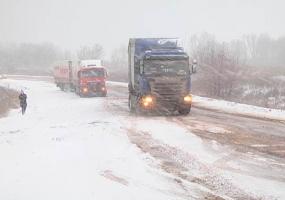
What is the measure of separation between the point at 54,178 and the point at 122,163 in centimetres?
218

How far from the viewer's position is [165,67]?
85.5ft

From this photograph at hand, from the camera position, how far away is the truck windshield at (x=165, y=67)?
26031 mm

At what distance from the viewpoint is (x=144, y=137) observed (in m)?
19.2

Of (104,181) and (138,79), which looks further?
(138,79)

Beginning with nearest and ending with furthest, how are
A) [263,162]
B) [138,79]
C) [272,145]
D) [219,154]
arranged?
[263,162]
[219,154]
[272,145]
[138,79]

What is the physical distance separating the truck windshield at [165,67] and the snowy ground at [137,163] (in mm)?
3871

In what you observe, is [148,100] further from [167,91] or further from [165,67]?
[165,67]

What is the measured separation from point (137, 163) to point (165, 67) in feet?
40.4

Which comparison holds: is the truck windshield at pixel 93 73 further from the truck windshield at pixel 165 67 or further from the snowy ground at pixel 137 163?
the snowy ground at pixel 137 163

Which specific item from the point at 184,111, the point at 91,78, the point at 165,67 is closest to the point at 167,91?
Result: the point at 165,67

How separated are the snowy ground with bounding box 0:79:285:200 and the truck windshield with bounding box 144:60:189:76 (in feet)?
12.7

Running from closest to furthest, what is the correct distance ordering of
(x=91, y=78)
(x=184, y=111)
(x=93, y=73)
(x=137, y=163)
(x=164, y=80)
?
(x=137, y=163) < (x=164, y=80) < (x=184, y=111) < (x=91, y=78) < (x=93, y=73)


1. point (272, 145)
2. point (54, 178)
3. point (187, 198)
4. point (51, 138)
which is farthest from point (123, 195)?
point (51, 138)

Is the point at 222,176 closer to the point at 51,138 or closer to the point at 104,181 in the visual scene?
the point at 104,181
